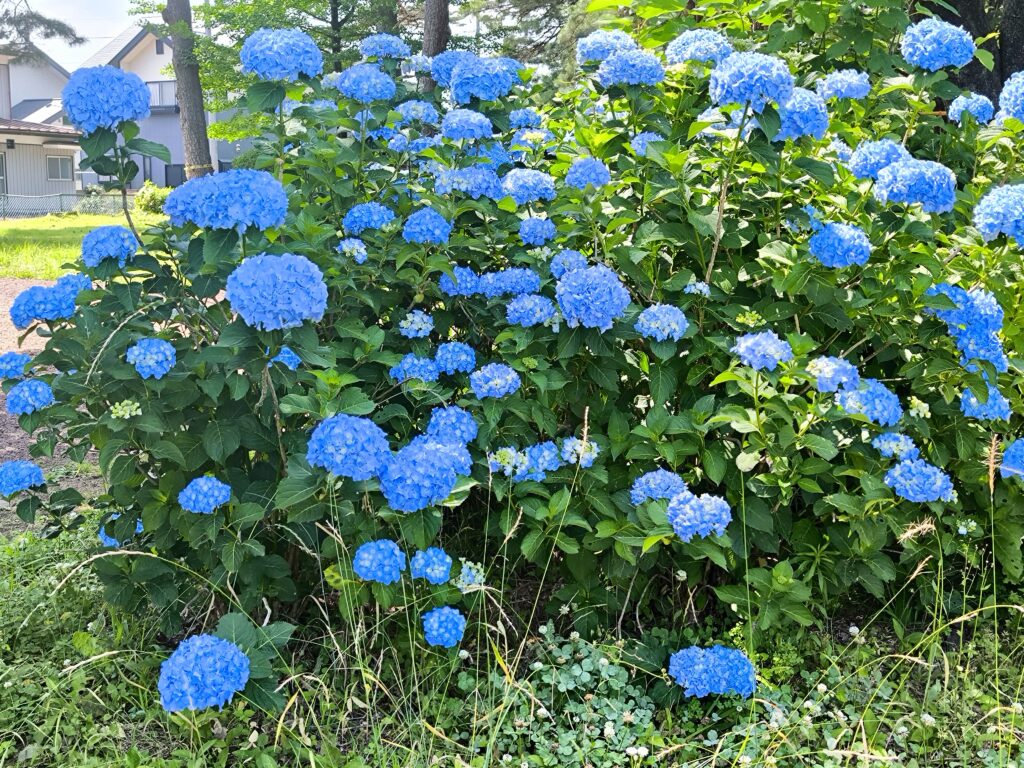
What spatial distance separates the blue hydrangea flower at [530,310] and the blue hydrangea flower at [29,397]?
1403mm

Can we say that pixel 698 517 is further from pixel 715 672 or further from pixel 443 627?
pixel 443 627

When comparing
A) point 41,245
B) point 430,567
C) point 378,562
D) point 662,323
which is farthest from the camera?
point 41,245

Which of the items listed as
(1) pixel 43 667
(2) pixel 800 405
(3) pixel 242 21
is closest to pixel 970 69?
(2) pixel 800 405

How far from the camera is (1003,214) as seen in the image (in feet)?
8.78

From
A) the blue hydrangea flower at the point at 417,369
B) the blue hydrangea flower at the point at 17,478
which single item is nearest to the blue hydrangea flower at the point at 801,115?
the blue hydrangea flower at the point at 417,369

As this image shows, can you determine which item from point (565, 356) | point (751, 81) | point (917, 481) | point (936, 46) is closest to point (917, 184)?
point (751, 81)

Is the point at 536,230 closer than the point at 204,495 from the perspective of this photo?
No

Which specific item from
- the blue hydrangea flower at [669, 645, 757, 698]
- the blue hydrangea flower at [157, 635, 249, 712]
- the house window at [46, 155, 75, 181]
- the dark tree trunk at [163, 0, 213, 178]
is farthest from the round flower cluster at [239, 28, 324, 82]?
the house window at [46, 155, 75, 181]

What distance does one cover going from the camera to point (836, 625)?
3154 mm

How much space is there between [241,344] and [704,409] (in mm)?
1395

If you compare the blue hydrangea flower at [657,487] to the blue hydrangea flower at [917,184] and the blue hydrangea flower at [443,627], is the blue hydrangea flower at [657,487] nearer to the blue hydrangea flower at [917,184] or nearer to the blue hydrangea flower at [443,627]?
the blue hydrangea flower at [443,627]

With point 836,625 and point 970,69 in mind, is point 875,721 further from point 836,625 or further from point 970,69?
point 970,69

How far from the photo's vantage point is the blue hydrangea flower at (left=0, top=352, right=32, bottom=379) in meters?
2.77

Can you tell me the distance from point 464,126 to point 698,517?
1475 millimetres
